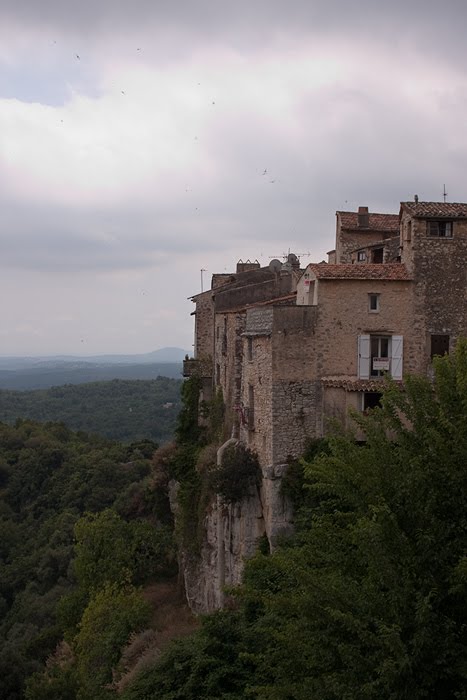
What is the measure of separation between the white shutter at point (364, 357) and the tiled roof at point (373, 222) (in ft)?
35.1

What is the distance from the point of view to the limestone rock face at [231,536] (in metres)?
24.5

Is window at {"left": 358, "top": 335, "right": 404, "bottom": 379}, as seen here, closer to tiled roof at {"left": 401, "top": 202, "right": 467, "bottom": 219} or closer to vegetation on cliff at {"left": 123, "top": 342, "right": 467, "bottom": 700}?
tiled roof at {"left": 401, "top": 202, "right": 467, "bottom": 219}

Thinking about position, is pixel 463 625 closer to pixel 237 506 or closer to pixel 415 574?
pixel 415 574

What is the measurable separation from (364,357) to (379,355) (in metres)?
0.54

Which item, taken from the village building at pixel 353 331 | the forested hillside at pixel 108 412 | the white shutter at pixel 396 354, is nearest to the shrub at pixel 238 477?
the village building at pixel 353 331

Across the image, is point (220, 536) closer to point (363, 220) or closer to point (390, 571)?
point (363, 220)

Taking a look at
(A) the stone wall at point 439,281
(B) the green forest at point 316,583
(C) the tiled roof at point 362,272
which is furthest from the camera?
(A) the stone wall at point 439,281

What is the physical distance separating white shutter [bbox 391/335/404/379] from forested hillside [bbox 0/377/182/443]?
108342mm

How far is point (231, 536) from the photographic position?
89.0 ft

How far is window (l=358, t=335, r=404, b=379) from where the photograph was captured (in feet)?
82.0

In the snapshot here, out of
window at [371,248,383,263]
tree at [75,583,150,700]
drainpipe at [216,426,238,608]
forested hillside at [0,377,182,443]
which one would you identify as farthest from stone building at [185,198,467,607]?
forested hillside at [0,377,182,443]

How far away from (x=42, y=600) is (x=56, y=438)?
43608 millimetres

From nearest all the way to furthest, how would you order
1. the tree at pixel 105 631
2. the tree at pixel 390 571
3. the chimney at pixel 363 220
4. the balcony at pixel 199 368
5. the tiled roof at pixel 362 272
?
the tree at pixel 390 571 < the tiled roof at pixel 362 272 < the tree at pixel 105 631 < the balcony at pixel 199 368 < the chimney at pixel 363 220

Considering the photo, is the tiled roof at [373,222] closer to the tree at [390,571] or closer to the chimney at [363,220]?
the chimney at [363,220]
